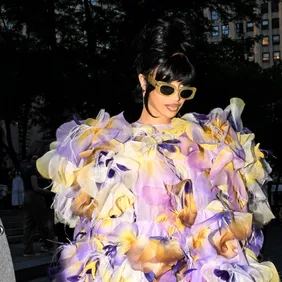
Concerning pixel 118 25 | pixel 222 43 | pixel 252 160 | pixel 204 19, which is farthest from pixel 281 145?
pixel 252 160

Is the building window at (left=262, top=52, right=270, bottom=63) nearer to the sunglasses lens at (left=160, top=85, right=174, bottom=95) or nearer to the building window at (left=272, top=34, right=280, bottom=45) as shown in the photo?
the building window at (left=272, top=34, right=280, bottom=45)

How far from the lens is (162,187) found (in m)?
2.33

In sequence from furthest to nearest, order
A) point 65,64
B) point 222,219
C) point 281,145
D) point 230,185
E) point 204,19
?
point 281,145
point 204,19
point 65,64
point 230,185
point 222,219

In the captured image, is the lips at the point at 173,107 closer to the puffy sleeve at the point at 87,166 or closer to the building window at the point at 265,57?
the puffy sleeve at the point at 87,166

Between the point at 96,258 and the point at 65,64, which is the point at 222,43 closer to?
the point at 65,64

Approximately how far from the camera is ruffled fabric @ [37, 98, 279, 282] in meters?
2.25

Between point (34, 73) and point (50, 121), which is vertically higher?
point (34, 73)

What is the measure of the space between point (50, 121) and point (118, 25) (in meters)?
4.26

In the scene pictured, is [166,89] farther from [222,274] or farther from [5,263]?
[5,263]

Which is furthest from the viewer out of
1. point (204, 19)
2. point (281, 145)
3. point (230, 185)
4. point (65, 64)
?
point (281, 145)

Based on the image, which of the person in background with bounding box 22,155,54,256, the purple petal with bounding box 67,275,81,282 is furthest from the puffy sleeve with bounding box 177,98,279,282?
the person in background with bounding box 22,155,54,256

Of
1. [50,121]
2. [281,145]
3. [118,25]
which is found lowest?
[281,145]

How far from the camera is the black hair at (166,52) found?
2555 millimetres

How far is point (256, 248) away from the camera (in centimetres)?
246
